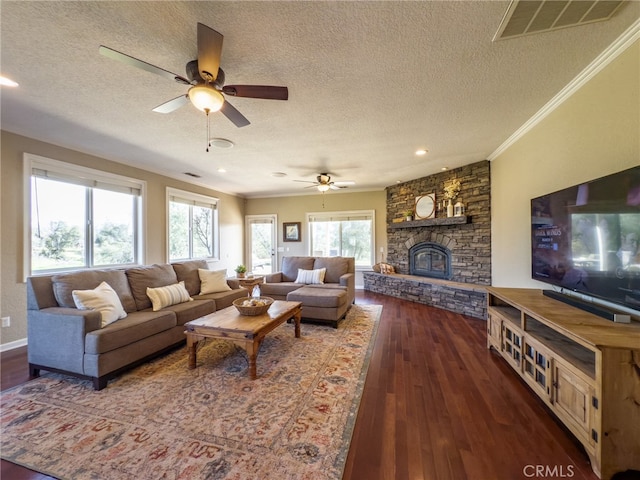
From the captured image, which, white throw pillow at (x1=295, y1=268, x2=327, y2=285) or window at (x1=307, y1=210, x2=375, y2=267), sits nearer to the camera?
white throw pillow at (x1=295, y1=268, x2=327, y2=285)

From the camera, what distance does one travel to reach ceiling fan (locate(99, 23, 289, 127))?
1443 millimetres

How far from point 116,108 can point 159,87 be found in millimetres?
714

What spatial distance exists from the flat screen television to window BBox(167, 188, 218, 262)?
5.78m

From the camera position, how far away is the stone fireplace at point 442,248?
13.7ft

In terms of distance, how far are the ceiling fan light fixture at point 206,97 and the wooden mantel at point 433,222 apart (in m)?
4.25

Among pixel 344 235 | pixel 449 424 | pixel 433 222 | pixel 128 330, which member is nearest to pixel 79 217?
pixel 128 330

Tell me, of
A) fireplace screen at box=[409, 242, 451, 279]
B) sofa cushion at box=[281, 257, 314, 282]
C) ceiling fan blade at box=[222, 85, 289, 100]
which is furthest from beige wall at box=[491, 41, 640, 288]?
sofa cushion at box=[281, 257, 314, 282]

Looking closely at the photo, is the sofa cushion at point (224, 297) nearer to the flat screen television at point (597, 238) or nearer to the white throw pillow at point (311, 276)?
the white throw pillow at point (311, 276)

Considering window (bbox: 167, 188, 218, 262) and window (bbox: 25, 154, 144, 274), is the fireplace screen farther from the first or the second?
window (bbox: 25, 154, 144, 274)

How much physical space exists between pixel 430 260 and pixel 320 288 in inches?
101

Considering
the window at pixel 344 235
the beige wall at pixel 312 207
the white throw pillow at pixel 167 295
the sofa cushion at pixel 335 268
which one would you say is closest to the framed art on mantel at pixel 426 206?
the beige wall at pixel 312 207

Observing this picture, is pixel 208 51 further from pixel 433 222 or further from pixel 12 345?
pixel 433 222

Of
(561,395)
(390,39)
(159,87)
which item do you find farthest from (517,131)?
(159,87)

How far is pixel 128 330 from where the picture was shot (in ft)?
7.55
